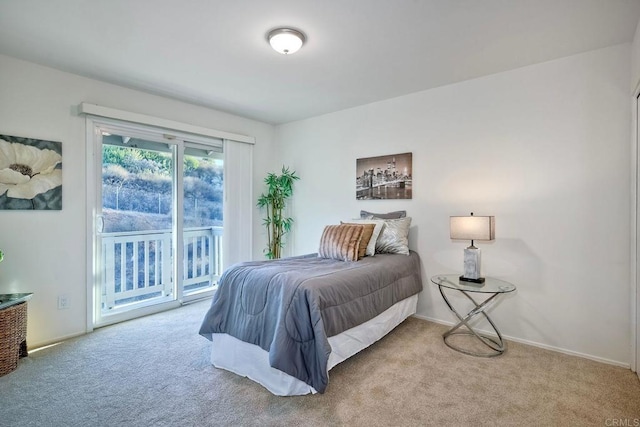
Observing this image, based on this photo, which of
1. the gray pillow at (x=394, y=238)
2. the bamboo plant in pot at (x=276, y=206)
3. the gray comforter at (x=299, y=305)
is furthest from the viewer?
the bamboo plant in pot at (x=276, y=206)

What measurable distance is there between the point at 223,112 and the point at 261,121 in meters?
0.65

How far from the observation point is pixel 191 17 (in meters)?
2.07

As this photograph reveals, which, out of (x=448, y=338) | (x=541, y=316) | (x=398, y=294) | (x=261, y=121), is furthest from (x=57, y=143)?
(x=541, y=316)

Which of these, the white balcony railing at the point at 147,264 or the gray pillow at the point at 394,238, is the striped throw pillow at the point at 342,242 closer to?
the gray pillow at the point at 394,238

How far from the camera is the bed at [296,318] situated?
1.88 metres

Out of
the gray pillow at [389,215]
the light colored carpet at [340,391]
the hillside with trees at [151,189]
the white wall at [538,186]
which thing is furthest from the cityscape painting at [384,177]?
the hillside with trees at [151,189]

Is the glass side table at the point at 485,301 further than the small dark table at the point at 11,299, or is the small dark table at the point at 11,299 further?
the glass side table at the point at 485,301

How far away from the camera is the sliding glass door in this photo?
10.8 feet

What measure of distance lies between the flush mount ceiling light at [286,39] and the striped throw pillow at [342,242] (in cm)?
166

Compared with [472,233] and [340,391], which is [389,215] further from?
[340,391]

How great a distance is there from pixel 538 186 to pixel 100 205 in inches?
165

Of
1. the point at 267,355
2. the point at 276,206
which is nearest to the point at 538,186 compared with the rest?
the point at 267,355

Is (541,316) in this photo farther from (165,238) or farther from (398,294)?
(165,238)

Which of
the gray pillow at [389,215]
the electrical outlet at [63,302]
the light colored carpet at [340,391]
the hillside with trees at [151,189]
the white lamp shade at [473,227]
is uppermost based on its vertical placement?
the hillside with trees at [151,189]
